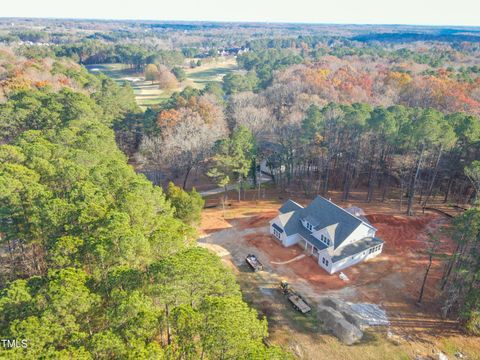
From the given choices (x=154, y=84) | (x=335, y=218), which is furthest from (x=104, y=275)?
(x=154, y=84)

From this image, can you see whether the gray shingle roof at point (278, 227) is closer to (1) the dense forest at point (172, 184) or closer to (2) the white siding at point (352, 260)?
(2) the white siding at point (352, 260)

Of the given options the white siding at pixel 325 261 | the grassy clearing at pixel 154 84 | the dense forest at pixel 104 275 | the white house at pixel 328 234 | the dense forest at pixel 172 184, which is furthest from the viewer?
the grassy clearing at pixel 154 84

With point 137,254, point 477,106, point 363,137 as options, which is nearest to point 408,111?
point 363,137

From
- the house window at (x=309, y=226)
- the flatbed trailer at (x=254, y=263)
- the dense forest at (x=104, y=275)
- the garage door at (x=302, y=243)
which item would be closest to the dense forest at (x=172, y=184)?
the dense forest at (x=104, y=275)

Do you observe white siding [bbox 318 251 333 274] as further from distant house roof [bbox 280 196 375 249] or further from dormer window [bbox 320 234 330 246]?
dormer window [bbox 320 234 330 246]

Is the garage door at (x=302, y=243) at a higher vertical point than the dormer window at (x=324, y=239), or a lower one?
lower

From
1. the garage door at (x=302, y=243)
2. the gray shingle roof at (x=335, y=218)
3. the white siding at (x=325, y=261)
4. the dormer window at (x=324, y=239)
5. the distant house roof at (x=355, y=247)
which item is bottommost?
the garage door at (x=302, y=243)

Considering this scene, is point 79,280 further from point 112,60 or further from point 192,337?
point 112,60
